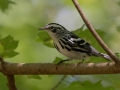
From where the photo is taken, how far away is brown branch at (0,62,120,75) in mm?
792

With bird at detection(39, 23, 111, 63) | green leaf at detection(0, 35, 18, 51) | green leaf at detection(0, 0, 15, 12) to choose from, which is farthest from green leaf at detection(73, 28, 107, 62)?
green leaf at detection(0, 0, 15, 12)

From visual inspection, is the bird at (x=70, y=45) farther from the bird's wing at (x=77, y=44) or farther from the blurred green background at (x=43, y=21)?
the blurred green background at (x=43, y=21)

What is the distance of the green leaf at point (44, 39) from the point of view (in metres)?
0.98

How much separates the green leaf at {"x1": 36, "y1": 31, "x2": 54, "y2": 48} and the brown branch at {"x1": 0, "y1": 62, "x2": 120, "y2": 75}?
108 mm

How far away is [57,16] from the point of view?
5.99ft

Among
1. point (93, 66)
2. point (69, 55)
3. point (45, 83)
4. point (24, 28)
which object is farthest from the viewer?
point (24, 28)

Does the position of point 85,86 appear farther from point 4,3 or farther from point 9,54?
point 4,3

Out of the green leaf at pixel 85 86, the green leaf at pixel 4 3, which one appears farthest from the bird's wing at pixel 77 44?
the green leaf at pixel 4 3

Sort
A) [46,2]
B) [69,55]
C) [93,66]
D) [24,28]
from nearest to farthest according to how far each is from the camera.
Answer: [93,66], [69,55], [24,28], [46,2]

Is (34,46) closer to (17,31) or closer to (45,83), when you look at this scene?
(17,31)

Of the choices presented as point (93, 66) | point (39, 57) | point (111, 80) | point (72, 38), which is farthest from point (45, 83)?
point (93, 66)

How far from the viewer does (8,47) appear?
3.08ft

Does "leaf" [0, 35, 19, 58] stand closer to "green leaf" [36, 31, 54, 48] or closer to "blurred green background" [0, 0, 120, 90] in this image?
"green leaf" [36, 31, 54, 48]

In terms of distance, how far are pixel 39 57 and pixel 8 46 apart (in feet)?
2.40
